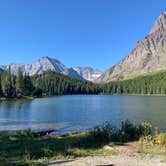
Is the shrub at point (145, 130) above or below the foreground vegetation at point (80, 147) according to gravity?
above

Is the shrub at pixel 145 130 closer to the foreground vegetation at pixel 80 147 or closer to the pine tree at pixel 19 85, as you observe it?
the foreground vegetation at pixel 80 147

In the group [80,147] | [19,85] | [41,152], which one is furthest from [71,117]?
[19,85]

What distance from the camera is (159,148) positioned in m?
24.4

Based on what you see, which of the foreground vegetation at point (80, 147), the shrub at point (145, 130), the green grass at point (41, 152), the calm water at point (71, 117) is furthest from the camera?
the calm water at point (71, 117)

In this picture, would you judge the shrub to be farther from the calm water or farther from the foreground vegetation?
the calm water

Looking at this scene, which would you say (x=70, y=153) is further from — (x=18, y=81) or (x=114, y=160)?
(x=18, y=81)

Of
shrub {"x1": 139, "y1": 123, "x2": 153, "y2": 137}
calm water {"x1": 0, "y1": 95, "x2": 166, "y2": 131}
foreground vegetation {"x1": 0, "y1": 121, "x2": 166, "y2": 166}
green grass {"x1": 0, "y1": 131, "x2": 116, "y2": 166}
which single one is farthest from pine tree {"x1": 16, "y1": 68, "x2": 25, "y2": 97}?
green grass {"x1": 0, "y1": 131, "x2": 116, "y2": 166}

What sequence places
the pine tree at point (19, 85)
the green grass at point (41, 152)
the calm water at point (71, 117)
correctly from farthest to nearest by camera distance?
the pine tree at point (19, 85), the calm water at point (71, 117), the green grass at point (41, 152)

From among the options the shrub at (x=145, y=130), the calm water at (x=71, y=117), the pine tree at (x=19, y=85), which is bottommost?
the calm water at (x=71, y=117)

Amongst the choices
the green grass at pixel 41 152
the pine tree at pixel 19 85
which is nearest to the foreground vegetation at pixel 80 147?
the green grass at pixel 41 152

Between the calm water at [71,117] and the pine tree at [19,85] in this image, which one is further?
the pine tree at [19,85]

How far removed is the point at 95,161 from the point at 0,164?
5.39 m

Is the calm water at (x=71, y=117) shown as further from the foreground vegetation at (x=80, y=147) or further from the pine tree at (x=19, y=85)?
the pine tree at (x=19, y=85)

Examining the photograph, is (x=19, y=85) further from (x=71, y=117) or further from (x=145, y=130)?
(x=145, y=130)
